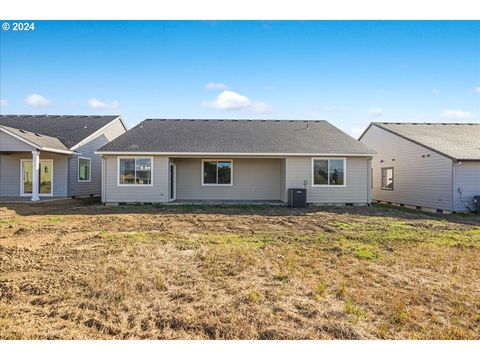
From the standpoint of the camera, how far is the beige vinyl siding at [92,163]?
16.8 meters

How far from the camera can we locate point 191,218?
35.2 feet

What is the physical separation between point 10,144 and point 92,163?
4.87 meters

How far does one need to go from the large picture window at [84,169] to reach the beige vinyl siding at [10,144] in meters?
3.34

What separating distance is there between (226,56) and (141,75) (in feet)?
12.7

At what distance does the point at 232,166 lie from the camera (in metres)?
16.0

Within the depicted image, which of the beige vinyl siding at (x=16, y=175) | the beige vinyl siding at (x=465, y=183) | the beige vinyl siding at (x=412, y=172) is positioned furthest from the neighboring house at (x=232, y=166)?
the beige vinyl siding at (x=16, y=175)

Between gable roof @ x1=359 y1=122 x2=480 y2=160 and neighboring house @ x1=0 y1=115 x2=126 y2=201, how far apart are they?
1726cm

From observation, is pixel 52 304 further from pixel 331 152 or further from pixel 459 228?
pixel 331 152

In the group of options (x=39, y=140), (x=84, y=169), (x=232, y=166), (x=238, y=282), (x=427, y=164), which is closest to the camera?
(x=238, y=282)

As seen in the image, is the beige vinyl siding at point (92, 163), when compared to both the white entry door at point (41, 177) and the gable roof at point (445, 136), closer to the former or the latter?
the white entry door at point (41, 177)

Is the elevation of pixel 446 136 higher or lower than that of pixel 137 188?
higher

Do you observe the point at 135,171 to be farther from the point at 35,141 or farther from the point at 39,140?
the point at 39,140

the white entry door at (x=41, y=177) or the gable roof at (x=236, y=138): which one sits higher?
the gable roof at (x=236, y=138)

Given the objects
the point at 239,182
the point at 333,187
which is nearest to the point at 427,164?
the point at 333,187
